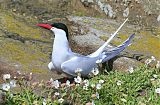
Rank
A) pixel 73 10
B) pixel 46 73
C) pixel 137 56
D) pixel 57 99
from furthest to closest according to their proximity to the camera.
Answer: pixel 73 10 → pixel 137 56 → pixel 46 73 → pixel 57 99

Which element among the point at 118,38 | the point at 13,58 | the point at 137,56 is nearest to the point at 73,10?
the point at 118,38

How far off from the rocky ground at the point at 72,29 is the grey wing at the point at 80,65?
0.44m

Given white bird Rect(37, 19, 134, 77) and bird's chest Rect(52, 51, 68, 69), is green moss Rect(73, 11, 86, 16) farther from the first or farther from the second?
bird's chest Rect(52, 51, 68, 69)

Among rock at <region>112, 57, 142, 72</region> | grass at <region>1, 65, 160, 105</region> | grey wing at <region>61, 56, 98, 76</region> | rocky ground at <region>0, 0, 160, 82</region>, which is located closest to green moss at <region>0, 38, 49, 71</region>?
rocky ground at <region>0, 0, 160, 82</region>

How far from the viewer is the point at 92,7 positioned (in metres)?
9.84

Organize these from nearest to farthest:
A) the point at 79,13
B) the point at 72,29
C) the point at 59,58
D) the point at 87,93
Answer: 1. the point at 87,93
2. the point at 59,58
3. the point at 72,29
4. the point at 79,13

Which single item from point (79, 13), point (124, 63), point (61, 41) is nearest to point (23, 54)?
point (61, 41)

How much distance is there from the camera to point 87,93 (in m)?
5.02

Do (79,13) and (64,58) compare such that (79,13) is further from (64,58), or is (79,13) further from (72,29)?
(64,58)

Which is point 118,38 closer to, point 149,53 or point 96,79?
point 149,53

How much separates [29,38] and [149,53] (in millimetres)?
1709

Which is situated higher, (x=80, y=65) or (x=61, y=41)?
(x=61, y=41)

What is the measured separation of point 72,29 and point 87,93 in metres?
3.08

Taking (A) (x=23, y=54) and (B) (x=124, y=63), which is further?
(B) (x=124, y=63)
